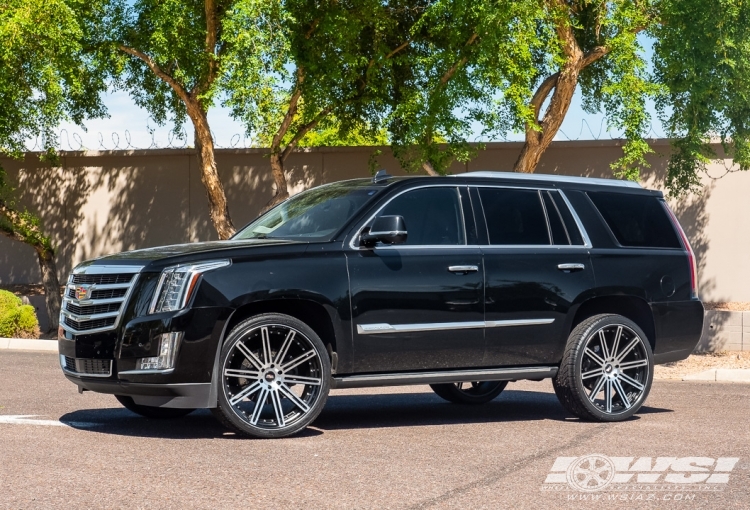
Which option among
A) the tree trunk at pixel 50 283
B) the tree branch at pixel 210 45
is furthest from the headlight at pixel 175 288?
the tree trunk at pixel 50 283

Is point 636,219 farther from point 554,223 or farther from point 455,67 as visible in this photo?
point 455,67

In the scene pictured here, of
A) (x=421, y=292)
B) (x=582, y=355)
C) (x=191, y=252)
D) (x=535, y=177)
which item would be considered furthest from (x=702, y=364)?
(x=191, y=252)

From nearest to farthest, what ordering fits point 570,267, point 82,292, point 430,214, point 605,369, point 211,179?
point 82,292, point 430,214, point 570,267, point 605,369, point 211,179

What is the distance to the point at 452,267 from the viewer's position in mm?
9117

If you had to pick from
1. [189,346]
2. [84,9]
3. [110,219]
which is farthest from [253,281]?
[110,219]

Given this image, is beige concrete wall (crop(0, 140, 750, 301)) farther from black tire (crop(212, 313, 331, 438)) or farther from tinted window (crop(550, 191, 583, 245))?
black tire (crop(212, 313, 331, 438))

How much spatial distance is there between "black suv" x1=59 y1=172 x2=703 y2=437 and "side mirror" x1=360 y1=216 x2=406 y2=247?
19mm

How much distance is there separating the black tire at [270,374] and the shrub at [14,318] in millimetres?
12677

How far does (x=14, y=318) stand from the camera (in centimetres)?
2011

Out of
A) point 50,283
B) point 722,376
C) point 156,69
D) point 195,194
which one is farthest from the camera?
point 195,194

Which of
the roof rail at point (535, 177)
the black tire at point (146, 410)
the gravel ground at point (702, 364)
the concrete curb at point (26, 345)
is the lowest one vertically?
the gravel ground at point (702, 364)

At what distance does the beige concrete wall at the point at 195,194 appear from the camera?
857 inches

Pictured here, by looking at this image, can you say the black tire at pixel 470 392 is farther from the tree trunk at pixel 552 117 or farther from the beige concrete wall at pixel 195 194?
the beige concrete wall at pixel 195 194

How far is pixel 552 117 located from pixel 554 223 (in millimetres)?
10420
